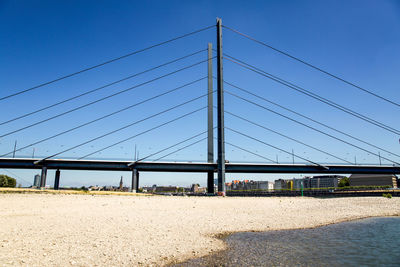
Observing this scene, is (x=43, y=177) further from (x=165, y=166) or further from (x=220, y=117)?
(x=220, y=117)

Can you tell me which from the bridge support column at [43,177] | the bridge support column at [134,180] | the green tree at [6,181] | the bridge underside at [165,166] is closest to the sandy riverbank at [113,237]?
the bridge support column at [134,180]

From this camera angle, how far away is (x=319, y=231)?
1525cm

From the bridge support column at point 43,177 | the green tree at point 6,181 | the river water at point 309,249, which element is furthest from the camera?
the green tree at point 6,181

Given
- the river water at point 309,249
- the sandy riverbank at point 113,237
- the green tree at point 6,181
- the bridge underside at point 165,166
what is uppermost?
the bridge underside at point 165,166

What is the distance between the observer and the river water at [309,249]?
359 inches

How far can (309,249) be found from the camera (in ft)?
35.4

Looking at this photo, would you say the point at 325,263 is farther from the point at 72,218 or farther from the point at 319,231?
the point at 72,218

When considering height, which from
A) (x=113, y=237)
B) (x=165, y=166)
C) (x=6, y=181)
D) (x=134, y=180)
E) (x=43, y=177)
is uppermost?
(x=165, y=166)

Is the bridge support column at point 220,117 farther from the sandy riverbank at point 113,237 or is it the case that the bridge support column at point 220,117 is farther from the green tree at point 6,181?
the green tree at point 6,181

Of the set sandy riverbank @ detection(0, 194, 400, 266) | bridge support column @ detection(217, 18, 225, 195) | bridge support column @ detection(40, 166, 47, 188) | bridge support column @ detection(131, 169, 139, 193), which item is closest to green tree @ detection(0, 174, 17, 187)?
bridge support column @ detection(40, 166, 47, 188)

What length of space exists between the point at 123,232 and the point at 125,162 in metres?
60.8

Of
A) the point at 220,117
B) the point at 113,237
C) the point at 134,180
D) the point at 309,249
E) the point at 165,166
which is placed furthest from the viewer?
the point at 165,166

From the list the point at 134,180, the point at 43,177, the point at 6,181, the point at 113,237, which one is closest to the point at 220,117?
the point at 113,237

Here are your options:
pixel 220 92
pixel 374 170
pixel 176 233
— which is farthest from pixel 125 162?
pixel 374 170
